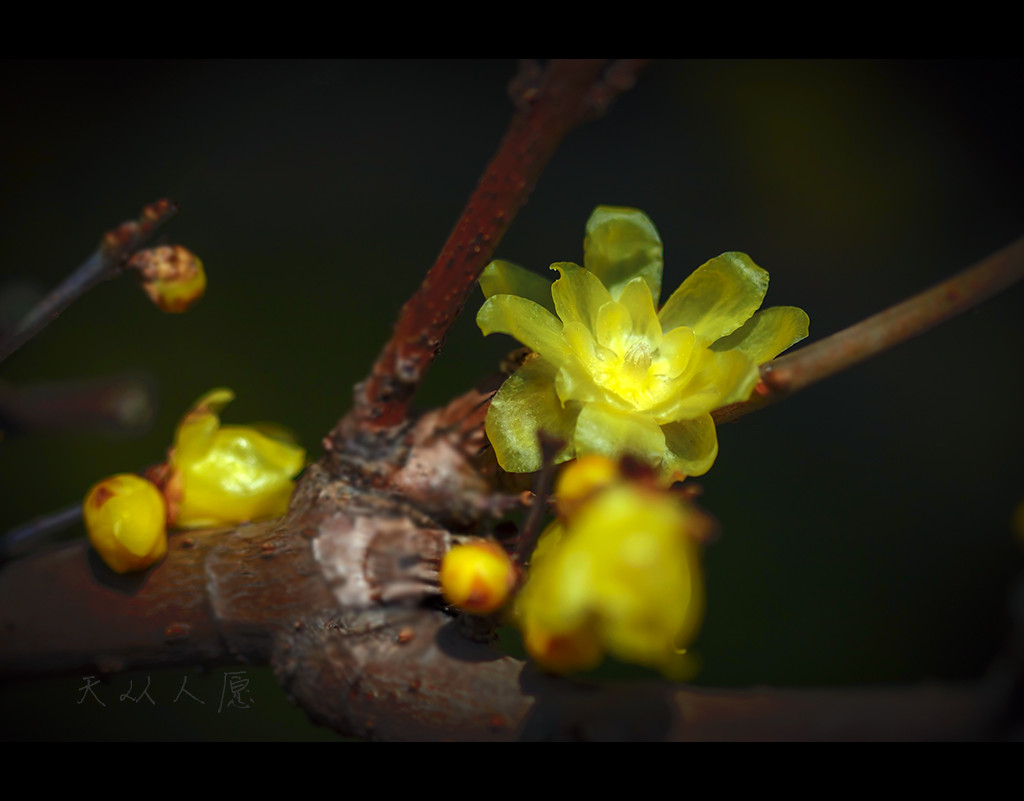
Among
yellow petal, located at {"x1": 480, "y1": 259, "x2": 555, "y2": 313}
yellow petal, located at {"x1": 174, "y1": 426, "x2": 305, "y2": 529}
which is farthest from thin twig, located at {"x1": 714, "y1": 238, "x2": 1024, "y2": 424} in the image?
yellow petal, located at {"x1": 174, "y1": 426, "x2": 305, "y2": 529}

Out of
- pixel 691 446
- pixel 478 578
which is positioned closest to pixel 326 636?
pixel 478 578

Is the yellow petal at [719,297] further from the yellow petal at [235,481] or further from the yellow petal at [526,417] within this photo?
the yellow petal at [235,481]

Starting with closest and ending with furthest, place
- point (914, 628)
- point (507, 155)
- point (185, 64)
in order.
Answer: point (507, 155) → point (185, 64) → point (914, 628)

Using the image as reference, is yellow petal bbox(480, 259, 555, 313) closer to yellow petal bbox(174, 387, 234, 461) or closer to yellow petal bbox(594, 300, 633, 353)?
yellow petal bbox(594, 300, 633, 353)

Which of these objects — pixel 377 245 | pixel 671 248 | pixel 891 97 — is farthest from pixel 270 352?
pixel 891 97

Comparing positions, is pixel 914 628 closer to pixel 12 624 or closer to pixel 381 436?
pixel 381 436

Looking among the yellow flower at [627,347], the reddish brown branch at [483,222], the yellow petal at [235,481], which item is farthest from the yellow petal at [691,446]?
the yellow petal at [235,481]
